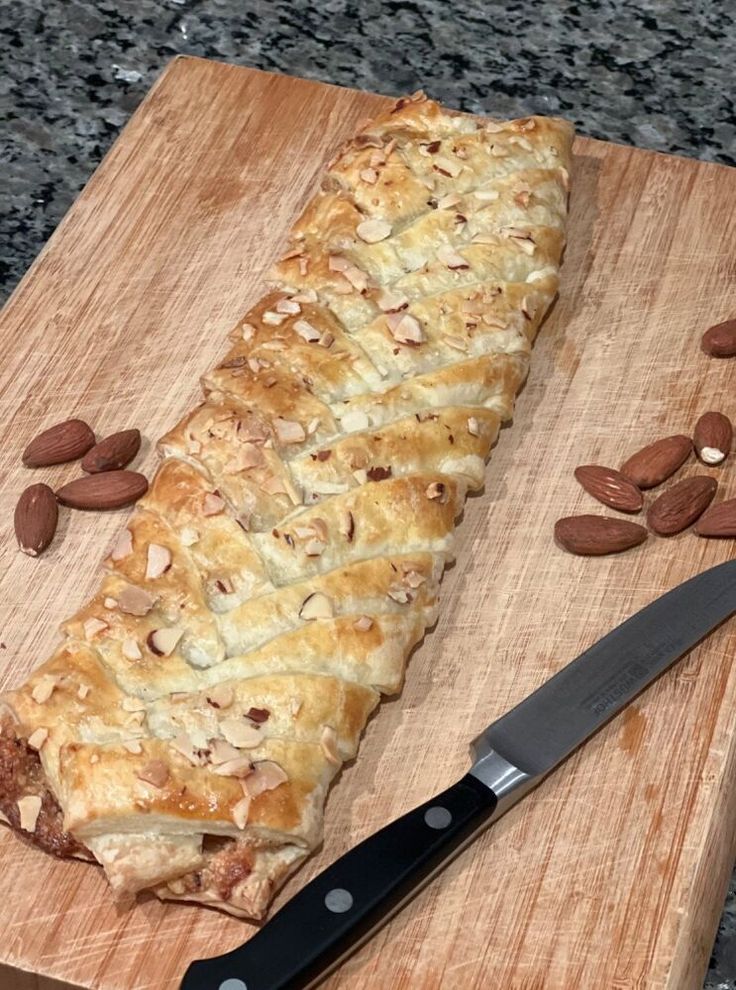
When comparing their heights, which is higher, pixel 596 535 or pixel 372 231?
pixel 372 231

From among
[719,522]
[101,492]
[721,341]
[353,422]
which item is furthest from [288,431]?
[721,341]

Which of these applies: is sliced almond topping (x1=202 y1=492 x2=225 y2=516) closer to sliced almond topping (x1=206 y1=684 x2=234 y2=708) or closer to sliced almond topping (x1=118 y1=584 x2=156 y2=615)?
sliced almond topping (x1=118 y1=584 x2=156 y2=615)

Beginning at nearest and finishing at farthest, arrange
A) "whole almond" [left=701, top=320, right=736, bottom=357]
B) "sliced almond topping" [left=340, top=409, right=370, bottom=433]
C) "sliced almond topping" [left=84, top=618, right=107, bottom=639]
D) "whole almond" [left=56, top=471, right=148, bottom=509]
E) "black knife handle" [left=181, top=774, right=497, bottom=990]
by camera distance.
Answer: "black knife handle" [left=181, top=774, right=497, bottom=990] < "sliced almond topping" [left=84, top=618, right=107, bottom=639] < "sliced almond topping" [left=340, top=409, right=370, bottom=433] < "whole almond" [left=56, top=471, right=148, bottom=509] < "whole almond" [left=701, top=320, right=736, bottom=357]

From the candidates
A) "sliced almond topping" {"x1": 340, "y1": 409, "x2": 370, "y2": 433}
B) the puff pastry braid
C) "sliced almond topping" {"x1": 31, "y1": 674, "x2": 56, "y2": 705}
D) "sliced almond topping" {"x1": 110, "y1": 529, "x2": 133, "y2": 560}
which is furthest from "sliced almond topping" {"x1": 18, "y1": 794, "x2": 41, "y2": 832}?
"sliced almond topping" {"x1": 340, "y1": 409, "x2": 370, "y2": 433}

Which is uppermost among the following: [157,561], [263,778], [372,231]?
[372,231]

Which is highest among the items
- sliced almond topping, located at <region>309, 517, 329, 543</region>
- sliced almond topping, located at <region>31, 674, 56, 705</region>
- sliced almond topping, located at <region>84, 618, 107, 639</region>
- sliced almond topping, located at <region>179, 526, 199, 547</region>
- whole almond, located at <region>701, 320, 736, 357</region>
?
sliced almond topping, located at <region>179, 526, 199, 547</region>

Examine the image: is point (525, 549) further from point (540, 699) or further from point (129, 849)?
point (129, 849)

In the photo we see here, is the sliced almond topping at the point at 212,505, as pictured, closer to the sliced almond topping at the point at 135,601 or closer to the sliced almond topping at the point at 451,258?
the sliced almond topping at the point at 135,601

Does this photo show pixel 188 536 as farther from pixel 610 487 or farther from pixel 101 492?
pixel 610 487
